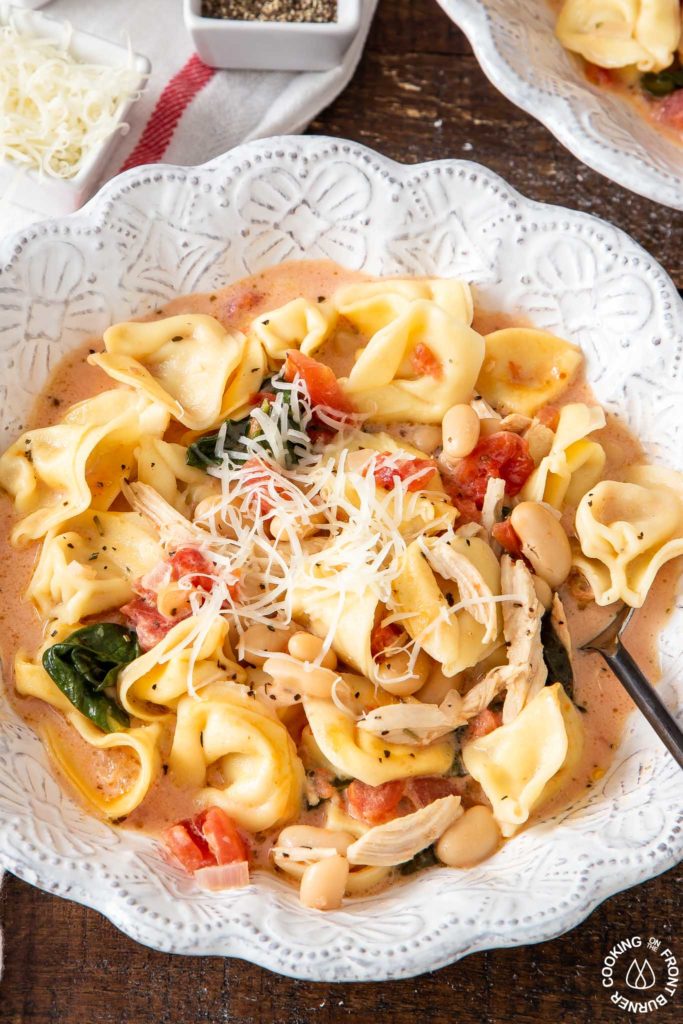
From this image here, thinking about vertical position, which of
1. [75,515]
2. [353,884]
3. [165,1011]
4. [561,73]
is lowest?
[165,1011]

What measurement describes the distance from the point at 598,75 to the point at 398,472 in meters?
2.16

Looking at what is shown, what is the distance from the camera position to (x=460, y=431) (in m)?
4.42

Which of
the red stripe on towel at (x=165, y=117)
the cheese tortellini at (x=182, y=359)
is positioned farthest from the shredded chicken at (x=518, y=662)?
the red stripe on towel at (x=165, y=117)

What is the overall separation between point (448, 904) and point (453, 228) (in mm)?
2804

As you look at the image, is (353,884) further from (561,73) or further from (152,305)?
(561,73)

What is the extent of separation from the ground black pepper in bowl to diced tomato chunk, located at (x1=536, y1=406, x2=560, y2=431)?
7.05 feet

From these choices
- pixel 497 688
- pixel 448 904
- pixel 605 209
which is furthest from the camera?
pixel 605 209

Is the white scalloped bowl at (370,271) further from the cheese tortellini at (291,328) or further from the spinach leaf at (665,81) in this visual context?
the spinach leaf at (665,81)

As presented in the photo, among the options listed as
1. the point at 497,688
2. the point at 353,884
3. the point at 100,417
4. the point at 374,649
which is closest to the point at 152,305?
the point at 100,417

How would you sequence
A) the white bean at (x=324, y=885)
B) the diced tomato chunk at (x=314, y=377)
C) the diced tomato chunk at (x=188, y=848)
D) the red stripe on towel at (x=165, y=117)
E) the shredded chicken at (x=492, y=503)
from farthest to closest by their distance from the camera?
the red stripe on towel at (x=165, y=117) < the diced tomato chunk at (x=314, y=377) < the shredded chicken at (x=492, y=503) < the diced tomato chunk at (x=188, y=848) < the white bean at (x=324, y=885)

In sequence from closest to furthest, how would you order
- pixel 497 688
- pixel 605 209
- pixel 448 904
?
pixel 448 904, pixel 497 688, pixel 605 209

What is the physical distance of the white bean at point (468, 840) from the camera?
4.03 metres

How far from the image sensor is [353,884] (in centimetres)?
404

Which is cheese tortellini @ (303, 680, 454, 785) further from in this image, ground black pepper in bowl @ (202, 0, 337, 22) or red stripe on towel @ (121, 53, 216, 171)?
ground black pepper in bowl @ (202, 0, 337, 22)
